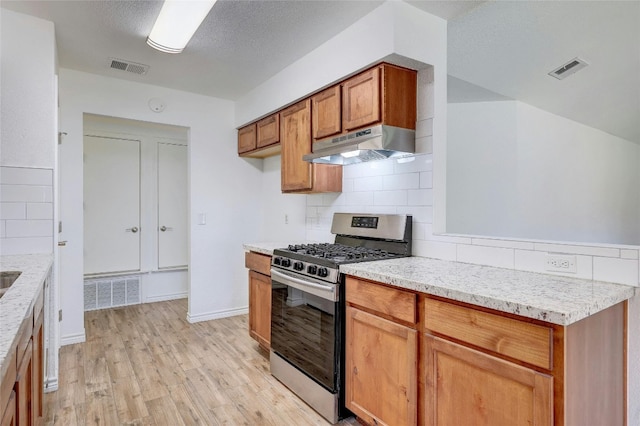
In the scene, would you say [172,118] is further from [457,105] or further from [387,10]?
[457,105]

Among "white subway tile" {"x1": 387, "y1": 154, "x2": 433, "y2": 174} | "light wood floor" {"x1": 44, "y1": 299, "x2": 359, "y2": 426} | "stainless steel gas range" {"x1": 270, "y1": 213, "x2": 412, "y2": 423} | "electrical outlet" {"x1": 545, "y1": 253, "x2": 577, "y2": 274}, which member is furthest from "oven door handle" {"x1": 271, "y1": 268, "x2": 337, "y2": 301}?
"electrical outlet" {"x1": 545, "y1": 253, "x2": 577, "y2": 274}

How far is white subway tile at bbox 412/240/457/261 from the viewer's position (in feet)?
6.93

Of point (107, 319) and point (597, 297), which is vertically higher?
point (597, 297)

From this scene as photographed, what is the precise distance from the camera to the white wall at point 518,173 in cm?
362

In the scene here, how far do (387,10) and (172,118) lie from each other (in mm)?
2461

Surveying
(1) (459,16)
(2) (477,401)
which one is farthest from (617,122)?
(2) (477,401)

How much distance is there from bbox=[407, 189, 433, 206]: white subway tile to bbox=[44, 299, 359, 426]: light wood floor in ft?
4.48

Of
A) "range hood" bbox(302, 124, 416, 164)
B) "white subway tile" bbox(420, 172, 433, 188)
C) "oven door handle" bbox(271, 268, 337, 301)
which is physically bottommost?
"oven door handle" bbox(271, 268, 337, 301)

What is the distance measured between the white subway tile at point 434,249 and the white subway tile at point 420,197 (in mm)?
246

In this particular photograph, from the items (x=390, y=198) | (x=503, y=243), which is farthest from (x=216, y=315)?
(x=503, y=243)

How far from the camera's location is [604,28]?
2656 millimetres

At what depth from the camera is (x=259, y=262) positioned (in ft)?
9.50

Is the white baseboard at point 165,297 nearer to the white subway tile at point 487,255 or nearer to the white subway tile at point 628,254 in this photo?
the white subway tile at point 487,255

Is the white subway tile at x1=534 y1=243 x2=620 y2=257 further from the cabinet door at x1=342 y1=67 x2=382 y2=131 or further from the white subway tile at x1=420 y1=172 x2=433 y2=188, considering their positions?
the cabinet door at x1=342 y1=67 x2=382 y2=131
